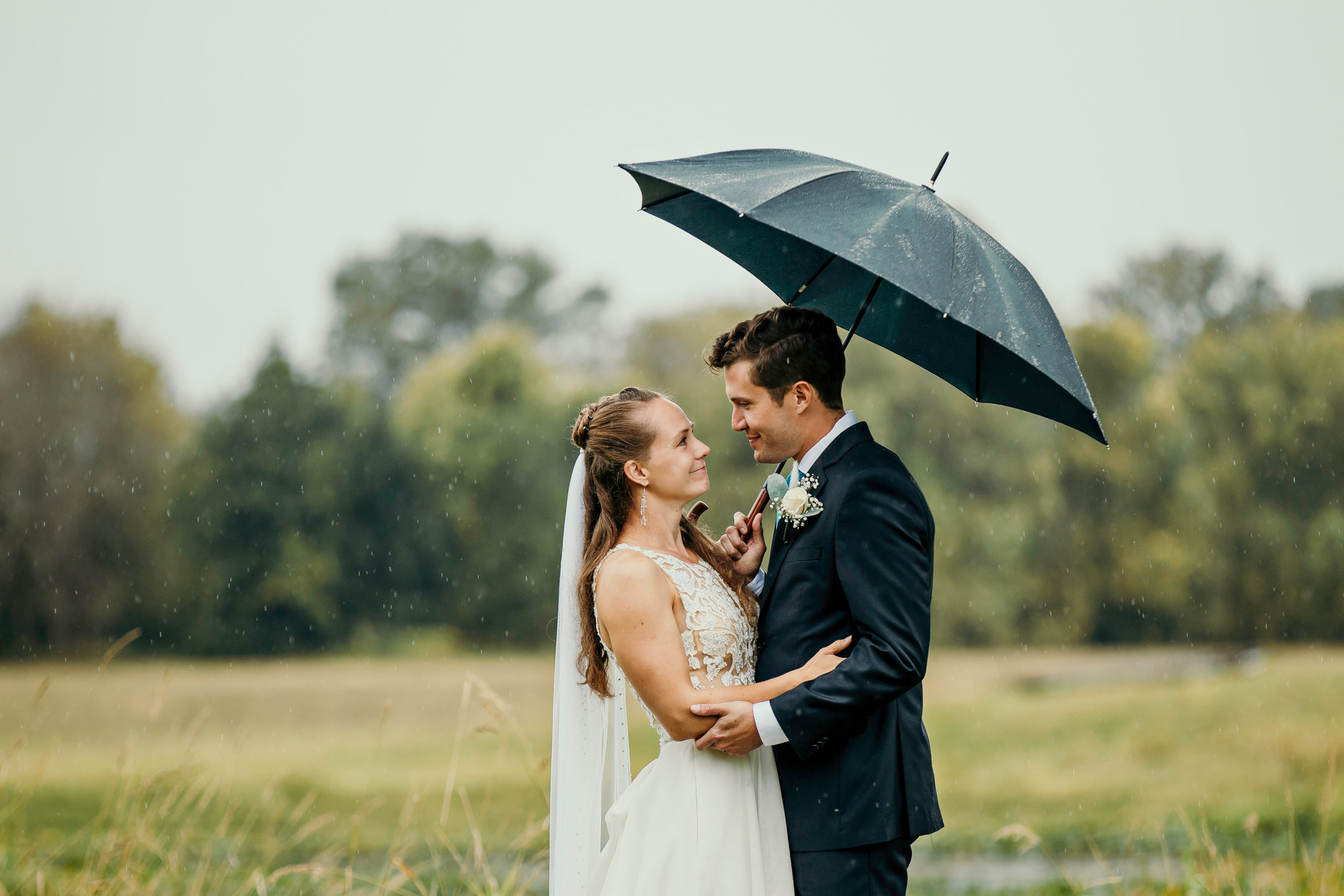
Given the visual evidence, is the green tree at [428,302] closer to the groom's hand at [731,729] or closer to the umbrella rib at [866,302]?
the umbrella rib at [866,302]

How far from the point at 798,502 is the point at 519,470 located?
31258mm

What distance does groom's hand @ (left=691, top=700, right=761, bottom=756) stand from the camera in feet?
9.56

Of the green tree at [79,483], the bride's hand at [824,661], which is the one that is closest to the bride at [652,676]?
the bride's hand at [824,661]

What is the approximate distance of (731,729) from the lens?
2928 millimetres

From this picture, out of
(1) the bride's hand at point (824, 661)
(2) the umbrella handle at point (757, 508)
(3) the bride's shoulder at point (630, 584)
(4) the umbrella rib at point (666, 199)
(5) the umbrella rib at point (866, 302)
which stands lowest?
(1) the bride's hand at point (824, 661)

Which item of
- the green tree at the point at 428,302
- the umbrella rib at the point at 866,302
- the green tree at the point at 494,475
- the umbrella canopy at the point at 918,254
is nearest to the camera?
the umbrella canopy at the point at 918,254

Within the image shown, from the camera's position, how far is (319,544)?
3394 cm

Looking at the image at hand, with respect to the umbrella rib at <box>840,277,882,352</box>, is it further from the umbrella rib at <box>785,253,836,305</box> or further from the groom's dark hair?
the groom's dark hair

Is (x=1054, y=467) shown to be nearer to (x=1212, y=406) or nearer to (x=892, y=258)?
(x=1212, y=406)

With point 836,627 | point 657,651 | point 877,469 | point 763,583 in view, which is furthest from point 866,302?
point 657,651

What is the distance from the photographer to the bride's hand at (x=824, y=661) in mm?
2904

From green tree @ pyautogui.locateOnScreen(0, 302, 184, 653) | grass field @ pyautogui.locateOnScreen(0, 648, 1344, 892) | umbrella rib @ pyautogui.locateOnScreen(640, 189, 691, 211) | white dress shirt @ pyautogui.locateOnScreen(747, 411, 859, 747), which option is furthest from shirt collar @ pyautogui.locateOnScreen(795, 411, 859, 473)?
green tree @ pyautogui.locateOnScreen(0, 302, 184, 653)

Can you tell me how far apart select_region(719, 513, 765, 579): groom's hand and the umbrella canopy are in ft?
2.41

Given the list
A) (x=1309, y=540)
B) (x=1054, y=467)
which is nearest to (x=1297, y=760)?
(x=1309, y=540)
